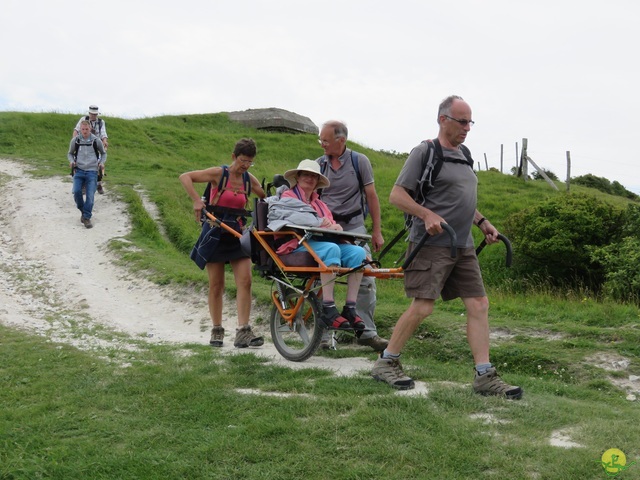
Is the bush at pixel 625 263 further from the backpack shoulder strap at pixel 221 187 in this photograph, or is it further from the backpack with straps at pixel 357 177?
the backpack shoulder strap at pixel 221 187

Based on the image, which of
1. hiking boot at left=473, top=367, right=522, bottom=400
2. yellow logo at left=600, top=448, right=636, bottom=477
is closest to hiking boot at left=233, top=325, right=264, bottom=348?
hiking boot at left=473, top=367, right=522, bottom=400

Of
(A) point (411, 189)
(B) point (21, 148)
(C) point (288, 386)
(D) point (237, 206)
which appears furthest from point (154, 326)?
(B) point (21, 148)

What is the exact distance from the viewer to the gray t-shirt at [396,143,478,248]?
5.78 metres

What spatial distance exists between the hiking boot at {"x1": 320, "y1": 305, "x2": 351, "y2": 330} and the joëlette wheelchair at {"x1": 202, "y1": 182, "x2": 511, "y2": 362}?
0.30 feet

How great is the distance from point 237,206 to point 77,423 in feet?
11.6

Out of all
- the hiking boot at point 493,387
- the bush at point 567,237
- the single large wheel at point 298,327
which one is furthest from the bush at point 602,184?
the hiking boot at point 493,387

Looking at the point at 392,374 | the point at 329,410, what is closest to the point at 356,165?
the point at 392,374

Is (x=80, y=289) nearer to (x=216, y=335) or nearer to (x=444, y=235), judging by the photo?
(x=216, y=335)

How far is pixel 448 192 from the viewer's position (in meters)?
5.84

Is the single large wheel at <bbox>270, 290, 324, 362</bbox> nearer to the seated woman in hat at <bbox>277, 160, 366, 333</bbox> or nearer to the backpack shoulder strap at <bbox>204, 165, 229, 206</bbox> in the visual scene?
the seated woman in hat at <bbox>277, 160, 366, 333</bbox>

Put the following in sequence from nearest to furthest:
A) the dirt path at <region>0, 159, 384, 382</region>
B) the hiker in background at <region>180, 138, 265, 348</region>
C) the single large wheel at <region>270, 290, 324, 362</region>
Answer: the single large wheel at <region>270, 290, 324, 362</region> < the hiker in background at <region>180, 138, 265, 348</region> < the dirt path at <region>0, 159, 384, 382</region>

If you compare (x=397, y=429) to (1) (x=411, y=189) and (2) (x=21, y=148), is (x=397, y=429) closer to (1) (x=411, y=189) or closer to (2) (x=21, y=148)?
(1) (x=411, y=189)

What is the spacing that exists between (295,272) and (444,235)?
5.63 ft

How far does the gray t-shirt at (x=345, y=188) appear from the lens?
7.59 metres
